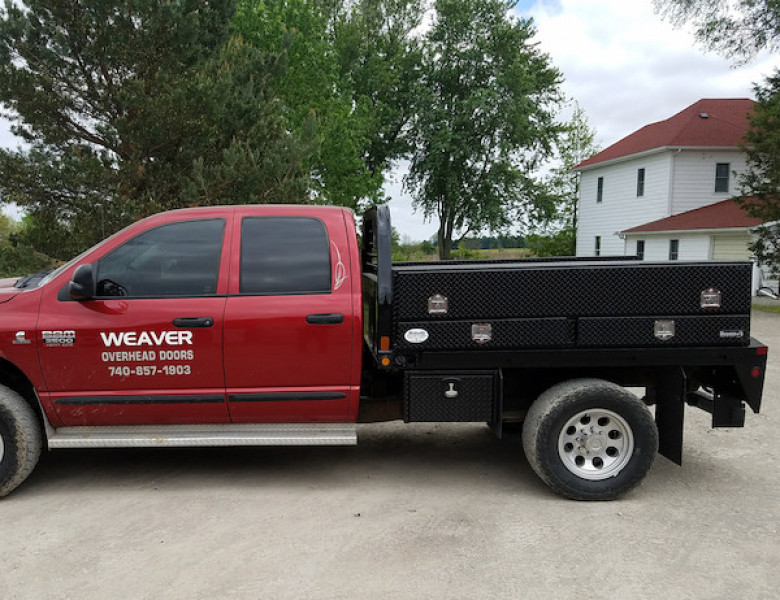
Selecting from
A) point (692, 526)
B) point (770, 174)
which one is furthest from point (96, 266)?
point (770, 174)

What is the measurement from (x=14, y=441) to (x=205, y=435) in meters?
1.23

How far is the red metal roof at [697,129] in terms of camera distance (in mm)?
26891

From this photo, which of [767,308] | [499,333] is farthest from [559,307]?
[767,308]

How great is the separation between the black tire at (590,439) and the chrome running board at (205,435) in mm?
1283

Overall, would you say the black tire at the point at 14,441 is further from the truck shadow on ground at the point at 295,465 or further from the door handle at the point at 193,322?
the door handle at the point at 193,322

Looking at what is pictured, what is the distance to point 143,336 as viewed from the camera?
4402mm

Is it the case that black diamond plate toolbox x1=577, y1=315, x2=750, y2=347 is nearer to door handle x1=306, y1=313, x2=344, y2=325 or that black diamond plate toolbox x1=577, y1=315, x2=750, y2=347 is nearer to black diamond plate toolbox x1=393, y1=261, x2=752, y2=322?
black diamond plate toolbox x1=393, y1=261, x2=752, y2=322

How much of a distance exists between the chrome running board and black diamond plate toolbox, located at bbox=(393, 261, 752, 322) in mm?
947

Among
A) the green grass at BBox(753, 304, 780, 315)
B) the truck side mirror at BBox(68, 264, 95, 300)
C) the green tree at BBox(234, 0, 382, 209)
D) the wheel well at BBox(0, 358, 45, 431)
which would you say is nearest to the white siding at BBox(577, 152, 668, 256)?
the green grass at BBox(753, 304, 780, 315)

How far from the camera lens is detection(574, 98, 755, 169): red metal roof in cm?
2689

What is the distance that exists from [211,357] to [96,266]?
3.31ft

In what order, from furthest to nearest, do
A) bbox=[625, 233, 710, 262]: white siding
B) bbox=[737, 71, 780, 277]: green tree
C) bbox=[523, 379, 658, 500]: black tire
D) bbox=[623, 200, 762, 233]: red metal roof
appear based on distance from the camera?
bbox=[625, 233, 710, 262]: white siding < bbox=[623, 200, 762, 233]: red metal roof < bbox=[737, 71, 780, 277]: green tree < bbox=[523, 379, 658, 500]: black tire

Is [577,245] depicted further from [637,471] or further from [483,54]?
[637,471]

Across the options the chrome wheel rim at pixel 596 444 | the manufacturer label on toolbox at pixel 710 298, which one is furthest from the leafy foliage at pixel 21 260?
the manufacturer label on toolbox at pixel 710 298
